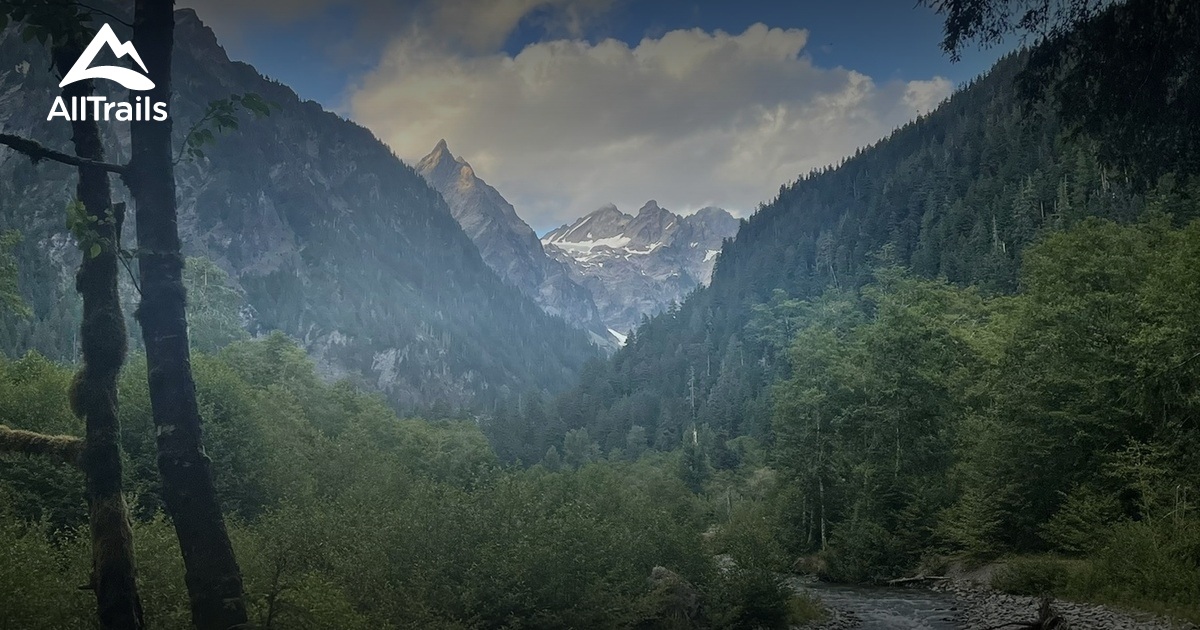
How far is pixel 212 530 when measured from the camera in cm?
549

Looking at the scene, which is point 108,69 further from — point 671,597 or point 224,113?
point 671,597

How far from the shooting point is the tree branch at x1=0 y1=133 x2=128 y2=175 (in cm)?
518

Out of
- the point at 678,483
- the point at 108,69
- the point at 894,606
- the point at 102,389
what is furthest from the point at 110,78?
the point at 678,483

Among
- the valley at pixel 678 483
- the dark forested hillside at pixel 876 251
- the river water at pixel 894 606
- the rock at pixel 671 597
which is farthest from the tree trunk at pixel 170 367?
the dark forested hillside at pixel 876 251

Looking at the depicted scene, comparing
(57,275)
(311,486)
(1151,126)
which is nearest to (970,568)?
(1151,126)

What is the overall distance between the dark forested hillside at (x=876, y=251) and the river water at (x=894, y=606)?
6177 cm

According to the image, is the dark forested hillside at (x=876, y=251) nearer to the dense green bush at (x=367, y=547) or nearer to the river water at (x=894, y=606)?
the river water at (x=894, y=606)

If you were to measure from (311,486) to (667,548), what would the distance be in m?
18.1

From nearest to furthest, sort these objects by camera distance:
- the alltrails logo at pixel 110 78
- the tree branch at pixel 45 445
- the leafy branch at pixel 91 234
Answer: the leafy branch at pixel 91 234
the alltrails logo at pixel 110 78
the tree branch at pixel 45 445

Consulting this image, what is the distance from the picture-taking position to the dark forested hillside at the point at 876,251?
105750mm

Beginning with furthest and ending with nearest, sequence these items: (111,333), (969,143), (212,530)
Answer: (969,143) < (111,333) < (212,530)

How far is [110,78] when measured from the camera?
6.30 m

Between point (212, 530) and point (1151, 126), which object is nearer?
point (212, 530)

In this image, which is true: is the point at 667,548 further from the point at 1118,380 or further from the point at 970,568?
the point at 1118,380
